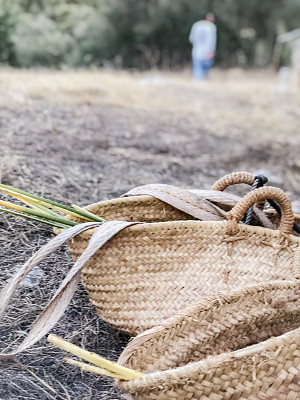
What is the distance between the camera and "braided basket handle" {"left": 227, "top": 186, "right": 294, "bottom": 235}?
5.20 ft

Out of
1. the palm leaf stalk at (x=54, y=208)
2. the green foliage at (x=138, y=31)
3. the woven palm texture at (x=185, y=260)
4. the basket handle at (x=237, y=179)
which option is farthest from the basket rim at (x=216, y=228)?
the green foliage at (x=138, y=31)

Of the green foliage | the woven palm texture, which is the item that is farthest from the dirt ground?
the green foliage

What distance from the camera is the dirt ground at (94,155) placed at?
1.62m

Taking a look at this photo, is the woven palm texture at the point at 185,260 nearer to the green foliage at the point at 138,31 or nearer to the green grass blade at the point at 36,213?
the green grass blade at the point at 36,213

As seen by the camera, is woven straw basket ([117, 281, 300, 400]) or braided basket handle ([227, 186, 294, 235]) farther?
braided basket handle ([227, 186, 294, 235])

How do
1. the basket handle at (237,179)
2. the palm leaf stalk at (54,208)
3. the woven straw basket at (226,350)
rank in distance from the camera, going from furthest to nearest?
1. the basket handle at (237,179)
2. the palm leaf stalk at (54,208)
3. the woven straw basket at (226,350)

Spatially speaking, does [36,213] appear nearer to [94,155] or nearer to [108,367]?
[108,367]

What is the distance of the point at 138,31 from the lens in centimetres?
1584

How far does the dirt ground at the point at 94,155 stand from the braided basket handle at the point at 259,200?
0.52 meters

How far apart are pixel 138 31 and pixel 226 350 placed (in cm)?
1540

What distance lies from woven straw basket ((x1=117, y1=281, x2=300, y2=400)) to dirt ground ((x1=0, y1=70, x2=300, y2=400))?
0.87ft

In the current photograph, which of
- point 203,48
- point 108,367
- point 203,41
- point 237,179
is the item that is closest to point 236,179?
point 237,179

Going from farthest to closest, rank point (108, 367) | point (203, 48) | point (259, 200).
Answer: point (203, 48), point (259, 200), point (108, 367)

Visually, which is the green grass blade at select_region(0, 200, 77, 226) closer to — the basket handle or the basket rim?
the basket rim
